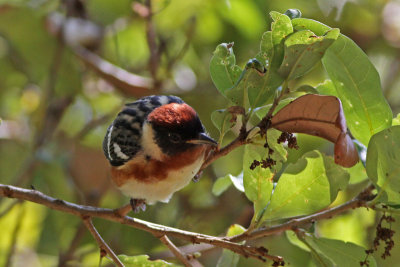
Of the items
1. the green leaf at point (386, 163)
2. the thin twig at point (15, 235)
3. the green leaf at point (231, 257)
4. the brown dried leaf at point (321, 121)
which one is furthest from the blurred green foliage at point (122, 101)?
the brown dried leaf at point (321, 121)

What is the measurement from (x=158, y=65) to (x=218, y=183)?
172 cm

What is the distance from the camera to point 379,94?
1.80 metres

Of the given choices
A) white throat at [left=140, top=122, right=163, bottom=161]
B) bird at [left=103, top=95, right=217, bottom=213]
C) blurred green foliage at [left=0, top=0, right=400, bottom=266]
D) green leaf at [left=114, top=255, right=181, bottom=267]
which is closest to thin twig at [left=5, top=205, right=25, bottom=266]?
blurred green foliage at [left=0, top=0, right=400, bottom=266]

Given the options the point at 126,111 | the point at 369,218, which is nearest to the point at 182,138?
the point at 126,111

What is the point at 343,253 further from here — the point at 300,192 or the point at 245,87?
the point at 245,87

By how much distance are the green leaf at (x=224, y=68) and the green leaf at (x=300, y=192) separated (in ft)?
1.19

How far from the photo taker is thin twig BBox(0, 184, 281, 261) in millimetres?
1769

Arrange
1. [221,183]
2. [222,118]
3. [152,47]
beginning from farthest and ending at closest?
[152,47], [221,183], [222,118]

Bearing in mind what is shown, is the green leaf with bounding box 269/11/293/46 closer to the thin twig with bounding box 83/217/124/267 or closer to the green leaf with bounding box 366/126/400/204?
the green leaf with bounding box 366/126/400/204

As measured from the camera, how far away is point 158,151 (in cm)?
240

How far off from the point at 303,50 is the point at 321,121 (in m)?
0.21

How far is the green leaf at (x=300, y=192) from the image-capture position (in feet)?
6.25

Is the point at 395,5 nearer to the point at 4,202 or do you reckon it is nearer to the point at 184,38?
the point at 184,38

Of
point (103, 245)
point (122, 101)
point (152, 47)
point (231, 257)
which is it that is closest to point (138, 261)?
point (103, 245)
